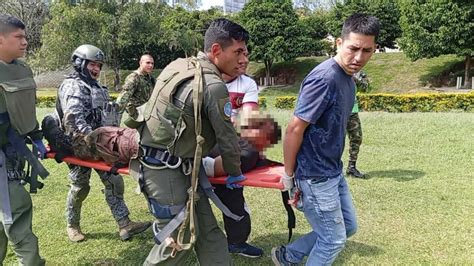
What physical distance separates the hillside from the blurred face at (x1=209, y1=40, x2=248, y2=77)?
2238cm

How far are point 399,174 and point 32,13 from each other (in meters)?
40.0

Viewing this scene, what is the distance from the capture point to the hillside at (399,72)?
2559cm

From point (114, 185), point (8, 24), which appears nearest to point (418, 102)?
point (114, 185)

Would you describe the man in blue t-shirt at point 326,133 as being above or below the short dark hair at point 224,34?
below

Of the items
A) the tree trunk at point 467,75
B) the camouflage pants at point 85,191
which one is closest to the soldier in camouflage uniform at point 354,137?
the camouflage pants at point 85,191

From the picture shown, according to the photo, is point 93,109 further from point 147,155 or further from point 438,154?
point 438,154

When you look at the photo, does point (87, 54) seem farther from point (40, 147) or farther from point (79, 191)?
point (79, 191)

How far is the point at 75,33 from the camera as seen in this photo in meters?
29.3

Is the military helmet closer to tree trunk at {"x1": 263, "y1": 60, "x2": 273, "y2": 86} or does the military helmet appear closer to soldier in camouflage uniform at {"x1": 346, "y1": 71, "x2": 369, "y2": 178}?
soldier in camouflage uniform at {"x1": 346, "y1": 71, "x2": 369, "y2": 178}

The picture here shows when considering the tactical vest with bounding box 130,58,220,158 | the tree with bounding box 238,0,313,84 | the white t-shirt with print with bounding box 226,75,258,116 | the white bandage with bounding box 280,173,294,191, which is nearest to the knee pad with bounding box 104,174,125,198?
the white t-shirt with print with bounding box 226,75,258,116

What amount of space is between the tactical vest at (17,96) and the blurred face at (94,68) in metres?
0.86

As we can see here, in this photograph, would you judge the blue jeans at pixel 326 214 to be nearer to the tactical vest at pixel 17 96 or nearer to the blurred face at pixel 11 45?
the tactical vest at pixel 17 96

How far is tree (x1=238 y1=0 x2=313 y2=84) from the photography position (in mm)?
30047

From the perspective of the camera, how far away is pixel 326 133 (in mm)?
2668
